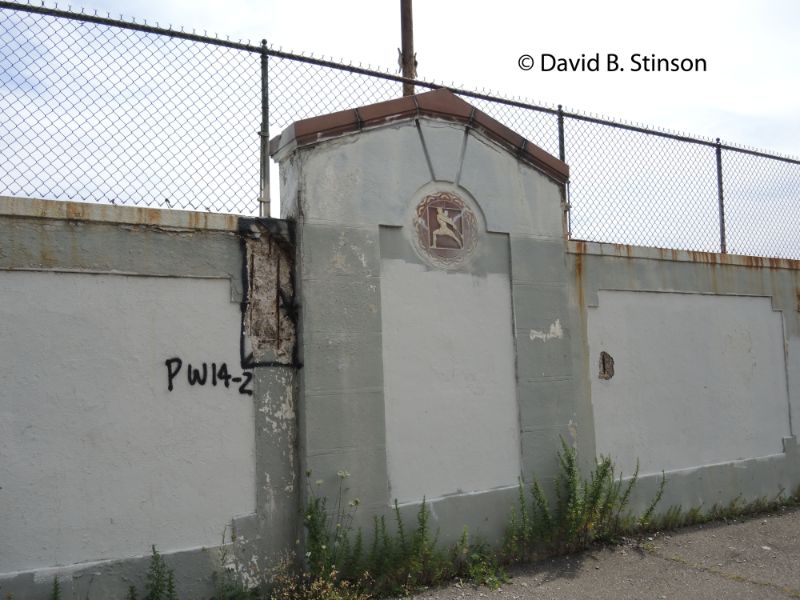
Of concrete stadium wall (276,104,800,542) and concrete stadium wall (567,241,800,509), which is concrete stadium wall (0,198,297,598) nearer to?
concrete stadium wall (276,104,800,542)

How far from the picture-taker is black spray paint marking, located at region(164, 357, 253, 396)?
14.4 feet

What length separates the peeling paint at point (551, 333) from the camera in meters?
5.75

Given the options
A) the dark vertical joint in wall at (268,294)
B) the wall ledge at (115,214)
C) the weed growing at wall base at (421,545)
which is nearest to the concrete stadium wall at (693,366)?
the weed growing at wall base at (421,545)

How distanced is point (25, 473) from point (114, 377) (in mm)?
697

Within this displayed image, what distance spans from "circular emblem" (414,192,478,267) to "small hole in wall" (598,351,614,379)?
1758mm

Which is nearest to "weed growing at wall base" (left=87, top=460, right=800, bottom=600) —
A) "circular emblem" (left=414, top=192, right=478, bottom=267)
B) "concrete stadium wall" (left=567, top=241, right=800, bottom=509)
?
"concrete stadium wall" (left=567, top=241, right=800, bottom=509)

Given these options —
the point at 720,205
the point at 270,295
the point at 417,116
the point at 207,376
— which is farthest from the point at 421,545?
the point at 720,205

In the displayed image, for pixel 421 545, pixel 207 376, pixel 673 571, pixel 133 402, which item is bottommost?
pixel 673 571

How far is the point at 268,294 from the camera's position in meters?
4.77

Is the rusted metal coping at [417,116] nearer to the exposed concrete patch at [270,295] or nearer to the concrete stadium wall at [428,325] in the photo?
the concrete stadium wall at [428,325]

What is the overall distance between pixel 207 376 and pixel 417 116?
8.12ft

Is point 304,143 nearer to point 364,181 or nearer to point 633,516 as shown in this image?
point 364,181

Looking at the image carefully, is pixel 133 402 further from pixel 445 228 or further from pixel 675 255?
pixel 675 255

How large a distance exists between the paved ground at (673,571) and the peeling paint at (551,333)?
1753mm
